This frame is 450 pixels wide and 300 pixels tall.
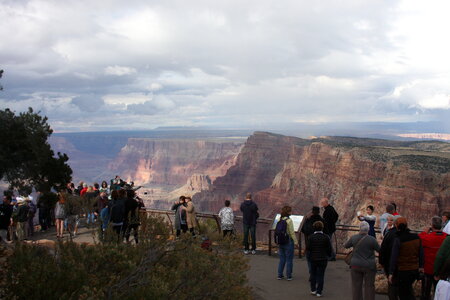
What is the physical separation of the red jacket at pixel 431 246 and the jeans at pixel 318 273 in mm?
1938

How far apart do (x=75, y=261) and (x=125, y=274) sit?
2.24 ft

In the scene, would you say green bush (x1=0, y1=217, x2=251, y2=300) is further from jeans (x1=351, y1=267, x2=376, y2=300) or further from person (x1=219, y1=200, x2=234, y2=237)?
person (x1=219, y1=200, x2=234, y2=237)

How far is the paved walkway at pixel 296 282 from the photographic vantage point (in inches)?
372

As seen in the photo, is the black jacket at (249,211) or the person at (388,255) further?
the black jacket at (249,211)

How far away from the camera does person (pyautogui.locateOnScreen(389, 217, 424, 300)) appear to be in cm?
775

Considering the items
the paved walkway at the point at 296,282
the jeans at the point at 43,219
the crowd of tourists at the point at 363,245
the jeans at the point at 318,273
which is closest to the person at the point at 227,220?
the crowd of tourists at the point at 363,245

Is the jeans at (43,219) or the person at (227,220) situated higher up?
the person at (227,220)

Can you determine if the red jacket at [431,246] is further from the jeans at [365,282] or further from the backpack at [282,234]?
the backpack at [282,234]

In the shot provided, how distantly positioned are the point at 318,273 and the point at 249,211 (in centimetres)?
378

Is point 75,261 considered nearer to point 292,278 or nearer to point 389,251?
point 389,251

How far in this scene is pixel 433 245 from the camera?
8.12 metres

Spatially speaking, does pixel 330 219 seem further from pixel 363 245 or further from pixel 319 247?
pixel 363 245

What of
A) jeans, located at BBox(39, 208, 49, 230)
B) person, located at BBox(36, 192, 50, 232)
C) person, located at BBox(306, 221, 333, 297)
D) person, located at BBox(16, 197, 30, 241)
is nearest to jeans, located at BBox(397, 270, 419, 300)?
person, located at BBox(306, 221, 333, 297)

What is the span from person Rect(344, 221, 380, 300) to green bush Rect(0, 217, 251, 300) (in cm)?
246
